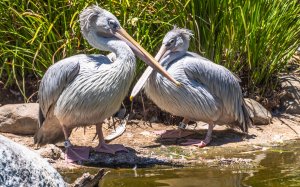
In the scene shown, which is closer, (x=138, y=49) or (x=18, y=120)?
(x=138, y=49)

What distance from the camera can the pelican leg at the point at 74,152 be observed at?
680 centimetres

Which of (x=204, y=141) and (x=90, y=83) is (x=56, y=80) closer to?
(x=90, y=83)

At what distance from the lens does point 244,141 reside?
7.89m

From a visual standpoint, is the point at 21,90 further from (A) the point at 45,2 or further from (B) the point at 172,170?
(B) the point at 172,170

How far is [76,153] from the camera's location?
6.88m

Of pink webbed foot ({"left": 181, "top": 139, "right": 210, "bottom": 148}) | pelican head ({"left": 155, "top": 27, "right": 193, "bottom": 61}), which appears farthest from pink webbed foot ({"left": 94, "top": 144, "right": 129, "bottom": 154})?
pelican head ({"left": 155, "top": 27, "right": 193, "bottom": 61})

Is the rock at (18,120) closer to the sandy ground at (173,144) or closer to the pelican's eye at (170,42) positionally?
the sandy ground at (173,144)

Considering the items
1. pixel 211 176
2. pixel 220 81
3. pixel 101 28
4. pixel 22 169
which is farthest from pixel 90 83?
pixel 22 169

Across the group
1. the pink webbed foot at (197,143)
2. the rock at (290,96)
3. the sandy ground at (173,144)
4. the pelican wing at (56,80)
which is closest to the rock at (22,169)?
the sandy ground at (173,144)

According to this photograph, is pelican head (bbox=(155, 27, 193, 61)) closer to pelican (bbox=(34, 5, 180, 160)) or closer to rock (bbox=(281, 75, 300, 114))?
pelican (bbox=(34, 5, 180, 160))

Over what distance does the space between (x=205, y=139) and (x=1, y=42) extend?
240 cm

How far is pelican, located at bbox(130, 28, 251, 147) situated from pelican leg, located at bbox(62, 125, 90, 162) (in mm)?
878

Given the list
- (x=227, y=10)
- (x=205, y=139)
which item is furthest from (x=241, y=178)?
(x=227, y=10)

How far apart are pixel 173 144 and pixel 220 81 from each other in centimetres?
78
